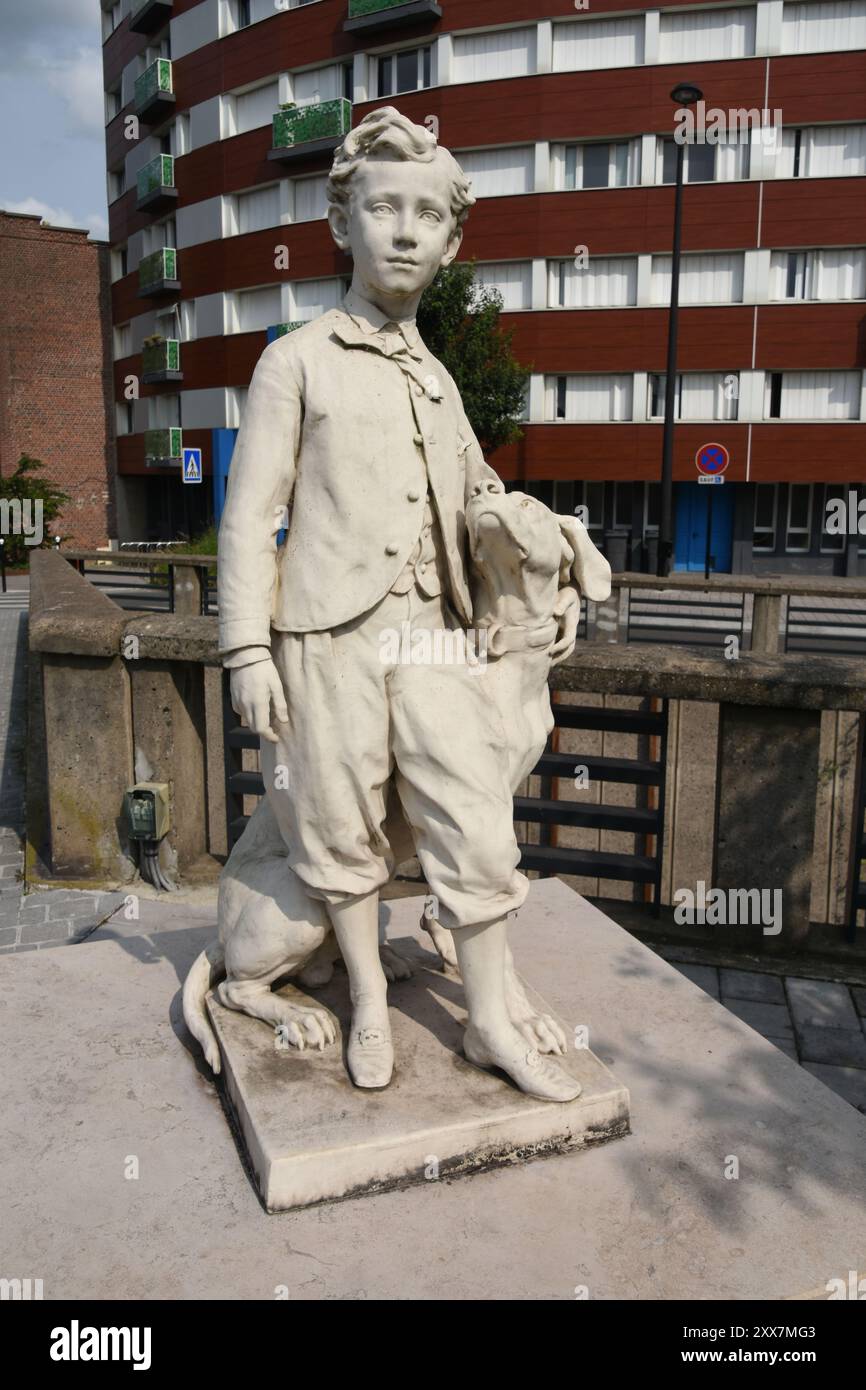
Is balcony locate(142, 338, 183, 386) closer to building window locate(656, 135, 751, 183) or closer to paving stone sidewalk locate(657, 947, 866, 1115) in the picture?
building window locate(656, 135, 751, 183)

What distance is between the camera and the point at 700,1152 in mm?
3086

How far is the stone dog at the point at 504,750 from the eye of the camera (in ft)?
10.3

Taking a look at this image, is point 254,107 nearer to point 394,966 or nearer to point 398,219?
point 398,219

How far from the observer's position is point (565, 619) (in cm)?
331

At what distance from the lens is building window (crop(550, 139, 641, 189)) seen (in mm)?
25516

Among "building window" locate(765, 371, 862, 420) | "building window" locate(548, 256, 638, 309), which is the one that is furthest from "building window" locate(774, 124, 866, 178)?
"building window" locate(765, 371, 862, 420)

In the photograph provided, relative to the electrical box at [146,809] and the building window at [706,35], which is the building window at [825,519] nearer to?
the building window at [706,35]

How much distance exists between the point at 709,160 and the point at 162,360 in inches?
666

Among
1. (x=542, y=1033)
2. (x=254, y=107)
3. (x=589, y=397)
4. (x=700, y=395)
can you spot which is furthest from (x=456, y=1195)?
(x=254, y=107)

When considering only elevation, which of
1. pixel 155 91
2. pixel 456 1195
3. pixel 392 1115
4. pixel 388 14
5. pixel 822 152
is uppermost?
pixel 155 91

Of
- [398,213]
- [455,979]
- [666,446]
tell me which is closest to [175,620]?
[455,979]

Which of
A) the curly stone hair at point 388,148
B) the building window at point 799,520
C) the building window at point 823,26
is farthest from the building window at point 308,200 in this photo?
the curly stone hair at point 388,148

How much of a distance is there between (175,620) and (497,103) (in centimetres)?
2383

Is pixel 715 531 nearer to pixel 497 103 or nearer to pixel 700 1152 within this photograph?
pixel 497 103
